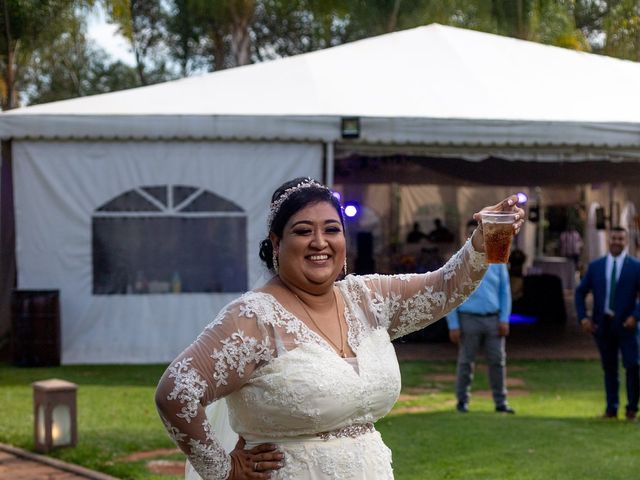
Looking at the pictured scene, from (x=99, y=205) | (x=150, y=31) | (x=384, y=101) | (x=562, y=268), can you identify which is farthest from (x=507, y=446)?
(x=150, y=31)

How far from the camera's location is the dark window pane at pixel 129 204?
14.4m

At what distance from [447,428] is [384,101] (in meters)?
5.52

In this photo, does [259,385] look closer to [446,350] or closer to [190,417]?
[190,417]

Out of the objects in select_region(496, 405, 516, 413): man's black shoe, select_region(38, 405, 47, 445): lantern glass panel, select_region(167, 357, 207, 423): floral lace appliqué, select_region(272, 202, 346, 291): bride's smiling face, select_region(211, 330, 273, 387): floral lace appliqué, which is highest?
select_region(272, 202, 346, 291): bride's smiling face

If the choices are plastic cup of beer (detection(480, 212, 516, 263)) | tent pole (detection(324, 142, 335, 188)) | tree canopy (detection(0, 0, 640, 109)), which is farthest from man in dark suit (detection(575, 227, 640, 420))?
tree canopy (detection(0, 0, 640, 109))

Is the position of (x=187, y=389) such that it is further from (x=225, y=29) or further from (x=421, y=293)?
(x=225, y=29)

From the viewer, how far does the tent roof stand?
44.9 feet

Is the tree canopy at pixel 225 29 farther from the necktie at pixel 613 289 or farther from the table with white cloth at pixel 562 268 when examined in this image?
the necktie at pixel 613 289

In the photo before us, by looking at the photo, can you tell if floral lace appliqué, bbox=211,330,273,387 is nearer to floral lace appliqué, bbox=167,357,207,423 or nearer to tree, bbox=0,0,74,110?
floral lace appliqué, bbox=167,357,207,423

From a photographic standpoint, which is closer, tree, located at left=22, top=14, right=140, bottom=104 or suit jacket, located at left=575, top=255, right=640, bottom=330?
suit jacket, located at left=575, top=255, right=640, bottom=330

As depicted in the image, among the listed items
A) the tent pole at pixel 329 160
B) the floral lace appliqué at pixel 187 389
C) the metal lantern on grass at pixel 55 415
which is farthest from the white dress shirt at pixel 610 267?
the floral lace appliqué at pixel 187 389

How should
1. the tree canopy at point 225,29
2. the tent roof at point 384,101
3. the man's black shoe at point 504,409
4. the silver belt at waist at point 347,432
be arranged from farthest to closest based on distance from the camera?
1. the tree canopy at point 225,29
2. the tent roof at point 384,101
3. the man's black shoe at point 504,409
4. the silver belt at waist at point 347,432

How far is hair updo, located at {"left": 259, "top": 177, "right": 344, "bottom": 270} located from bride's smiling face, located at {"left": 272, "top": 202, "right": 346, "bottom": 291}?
0.02 metres

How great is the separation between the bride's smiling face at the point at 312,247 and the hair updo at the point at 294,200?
2 cm
